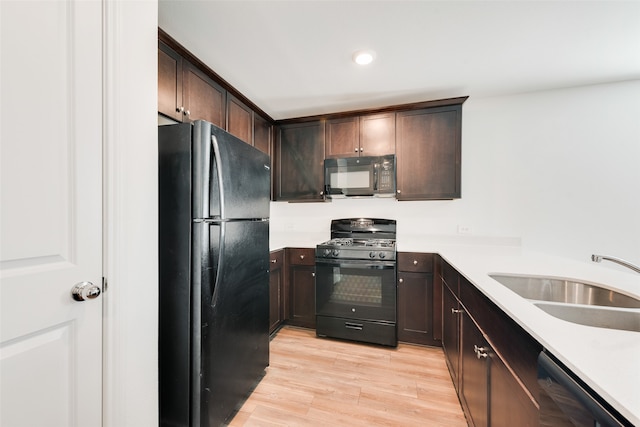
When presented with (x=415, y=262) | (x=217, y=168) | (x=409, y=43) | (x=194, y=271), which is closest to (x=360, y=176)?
(x=415, y=262)

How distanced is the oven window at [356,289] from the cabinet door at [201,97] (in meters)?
1.75

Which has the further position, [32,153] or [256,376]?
[256,376]

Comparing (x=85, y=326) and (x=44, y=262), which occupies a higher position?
(x=44, y=262)

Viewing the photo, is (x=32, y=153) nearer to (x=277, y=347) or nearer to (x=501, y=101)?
(x=277, y=347)

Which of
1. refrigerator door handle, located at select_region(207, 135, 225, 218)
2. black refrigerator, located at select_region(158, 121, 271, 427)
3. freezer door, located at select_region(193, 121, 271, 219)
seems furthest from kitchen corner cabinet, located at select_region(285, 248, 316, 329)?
refrigerator door handle, located at select_region(207, 135, 225, 218)

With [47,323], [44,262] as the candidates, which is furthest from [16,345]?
[44,262]

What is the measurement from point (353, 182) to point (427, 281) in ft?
4.04

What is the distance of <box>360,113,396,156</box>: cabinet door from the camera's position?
273cm

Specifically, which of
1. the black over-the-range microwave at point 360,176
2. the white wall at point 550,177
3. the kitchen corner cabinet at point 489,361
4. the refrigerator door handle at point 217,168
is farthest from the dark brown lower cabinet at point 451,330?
the refrigerator door handle at point 217,168

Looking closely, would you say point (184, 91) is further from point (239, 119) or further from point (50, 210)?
point (50, 210)

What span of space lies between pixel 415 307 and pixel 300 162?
1.98m

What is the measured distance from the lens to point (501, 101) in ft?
8.48

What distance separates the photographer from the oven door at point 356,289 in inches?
93.3

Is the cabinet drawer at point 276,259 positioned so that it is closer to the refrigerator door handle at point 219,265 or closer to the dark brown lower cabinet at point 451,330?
the refrigerator door handle at point 219,265
